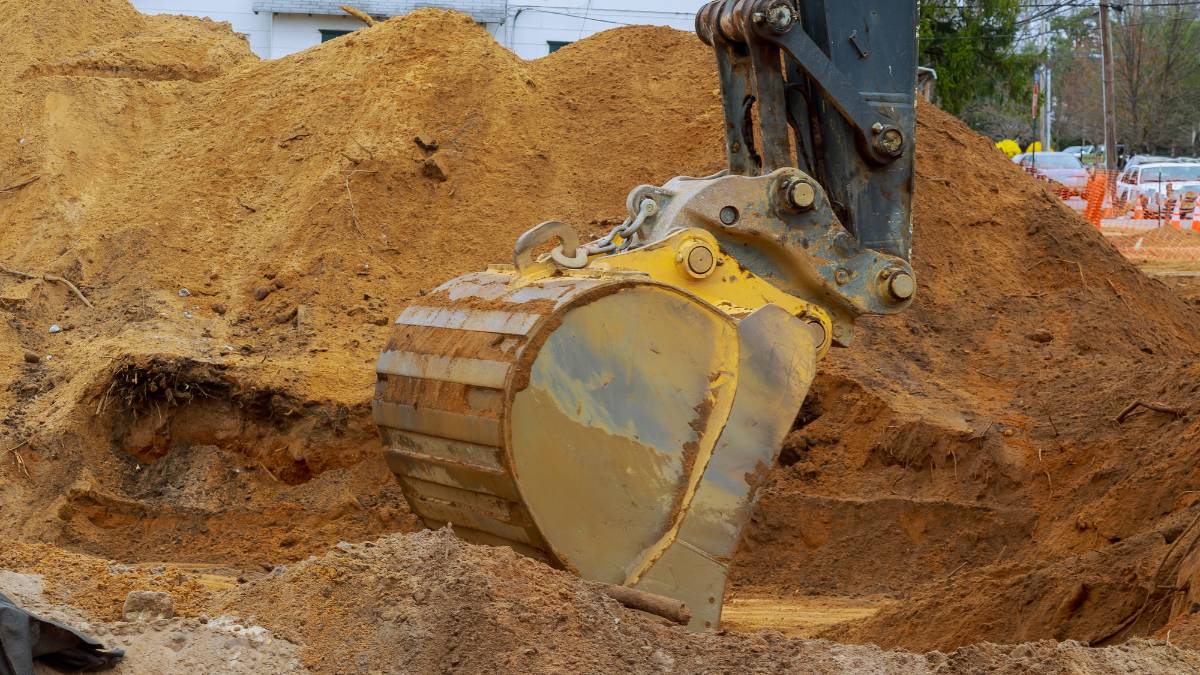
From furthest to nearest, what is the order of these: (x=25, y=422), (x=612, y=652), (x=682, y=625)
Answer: (x=25, y=422)
(x=682, y=625)
(x=612, y=652)

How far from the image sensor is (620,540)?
17.1ft

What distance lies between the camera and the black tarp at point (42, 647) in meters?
3.61

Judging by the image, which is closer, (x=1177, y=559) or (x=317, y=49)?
(x=1177, y=559)

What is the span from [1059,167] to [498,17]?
15448mm

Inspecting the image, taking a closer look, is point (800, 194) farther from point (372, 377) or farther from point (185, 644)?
point (372, 377)

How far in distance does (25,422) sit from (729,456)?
460cm

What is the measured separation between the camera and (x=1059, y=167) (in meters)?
36.0

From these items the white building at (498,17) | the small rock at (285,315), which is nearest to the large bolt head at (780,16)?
the small rock at (285,315)

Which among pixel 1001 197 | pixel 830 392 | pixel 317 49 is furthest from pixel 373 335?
pixel 1001 197

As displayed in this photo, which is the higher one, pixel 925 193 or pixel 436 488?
pixel 925 193

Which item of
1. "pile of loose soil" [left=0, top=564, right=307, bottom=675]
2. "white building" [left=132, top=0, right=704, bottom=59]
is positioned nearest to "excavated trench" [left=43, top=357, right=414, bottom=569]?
"pile of loose soil" [left=0, top=564, right=307, bottom=675]

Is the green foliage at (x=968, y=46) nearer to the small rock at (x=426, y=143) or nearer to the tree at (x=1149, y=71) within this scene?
the small rock at (x=426, y=143)

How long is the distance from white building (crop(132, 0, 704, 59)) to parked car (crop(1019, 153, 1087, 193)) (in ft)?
31.1

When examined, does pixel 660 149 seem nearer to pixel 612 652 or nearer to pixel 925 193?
pixel 925 193
